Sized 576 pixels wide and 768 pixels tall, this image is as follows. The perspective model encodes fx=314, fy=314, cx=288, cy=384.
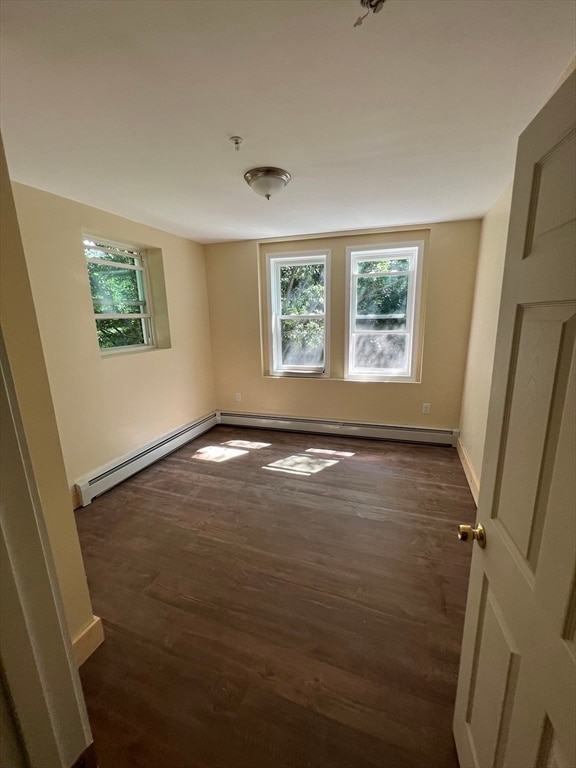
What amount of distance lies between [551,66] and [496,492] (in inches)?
60.3

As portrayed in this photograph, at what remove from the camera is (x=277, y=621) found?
1.58 meters

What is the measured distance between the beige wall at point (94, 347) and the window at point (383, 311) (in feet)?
6.49

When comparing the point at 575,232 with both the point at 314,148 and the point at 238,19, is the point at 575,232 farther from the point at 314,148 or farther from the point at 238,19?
the point at 314,148

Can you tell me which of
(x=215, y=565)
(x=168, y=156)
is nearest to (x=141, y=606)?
(x=215, y=565)

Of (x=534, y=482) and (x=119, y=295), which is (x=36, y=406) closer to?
(x=534, y=482)

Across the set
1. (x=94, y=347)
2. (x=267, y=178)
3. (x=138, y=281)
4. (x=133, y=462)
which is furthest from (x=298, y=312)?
(x=133, y=462)

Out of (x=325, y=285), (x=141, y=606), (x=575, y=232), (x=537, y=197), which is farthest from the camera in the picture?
(x=325, y=285)

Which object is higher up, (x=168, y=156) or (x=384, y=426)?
(x=168, y=156)

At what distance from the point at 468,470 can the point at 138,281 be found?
3747 millimetres

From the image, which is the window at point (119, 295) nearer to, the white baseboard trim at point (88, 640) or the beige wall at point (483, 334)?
the white baseboard trim at point (88, 640)

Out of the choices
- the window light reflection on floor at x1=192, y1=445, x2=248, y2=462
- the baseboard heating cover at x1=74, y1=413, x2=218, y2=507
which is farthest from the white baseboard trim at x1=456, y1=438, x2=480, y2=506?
the baseboard heating cover at x1=74, y1=413, x2=218, y2=507

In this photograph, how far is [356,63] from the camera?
3.69ft

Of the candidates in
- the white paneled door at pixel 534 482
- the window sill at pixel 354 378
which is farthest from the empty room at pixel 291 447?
the window sill at pixel 354 378

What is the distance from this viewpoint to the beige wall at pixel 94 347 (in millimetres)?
2248
